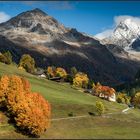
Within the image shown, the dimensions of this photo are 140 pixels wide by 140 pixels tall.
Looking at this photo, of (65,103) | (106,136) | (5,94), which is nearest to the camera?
(106,136)

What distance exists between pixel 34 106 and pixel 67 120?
18.7m

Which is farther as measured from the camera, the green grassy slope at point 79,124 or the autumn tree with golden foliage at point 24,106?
the green grassy slope at point 79,124

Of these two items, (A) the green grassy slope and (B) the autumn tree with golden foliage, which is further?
(A) the green grassy slope

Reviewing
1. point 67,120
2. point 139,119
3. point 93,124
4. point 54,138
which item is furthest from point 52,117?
point 139,119

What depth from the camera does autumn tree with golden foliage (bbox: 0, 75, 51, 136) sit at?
128625mm

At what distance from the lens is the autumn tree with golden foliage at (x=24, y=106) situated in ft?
422

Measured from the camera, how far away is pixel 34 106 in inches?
5285

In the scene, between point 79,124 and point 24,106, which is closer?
point 24,106

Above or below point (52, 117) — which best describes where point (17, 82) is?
above

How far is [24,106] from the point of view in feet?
440

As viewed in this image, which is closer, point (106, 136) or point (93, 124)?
point (106, 136)

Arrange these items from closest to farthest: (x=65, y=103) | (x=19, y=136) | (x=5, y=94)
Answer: (x=19, y=136) → (x=5, y=94) → (x=65, y=103)

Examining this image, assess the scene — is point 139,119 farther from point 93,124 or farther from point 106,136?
point 106,136

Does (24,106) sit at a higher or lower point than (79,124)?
higher
